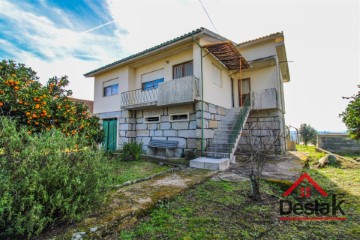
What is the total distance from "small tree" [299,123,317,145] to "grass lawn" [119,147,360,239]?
50.2 feet

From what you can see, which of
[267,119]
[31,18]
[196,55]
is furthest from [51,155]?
[267,119]

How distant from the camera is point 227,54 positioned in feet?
26.4

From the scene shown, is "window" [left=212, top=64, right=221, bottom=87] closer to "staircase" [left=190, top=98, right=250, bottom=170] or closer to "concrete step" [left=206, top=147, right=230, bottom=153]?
"staircase" [left=190, top=98, right=250, bottom=170]

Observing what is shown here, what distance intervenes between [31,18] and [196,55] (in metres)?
5.80

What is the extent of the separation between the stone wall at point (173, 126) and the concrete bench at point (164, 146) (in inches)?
8.0

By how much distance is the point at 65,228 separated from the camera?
7.22 ft

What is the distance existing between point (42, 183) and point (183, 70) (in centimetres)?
744

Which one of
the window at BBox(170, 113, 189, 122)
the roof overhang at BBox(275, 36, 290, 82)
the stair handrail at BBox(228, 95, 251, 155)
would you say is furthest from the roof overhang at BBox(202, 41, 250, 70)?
the window at BBox(170, 113, 189, 122)

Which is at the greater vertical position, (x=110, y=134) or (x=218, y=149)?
(x=110, y=134)

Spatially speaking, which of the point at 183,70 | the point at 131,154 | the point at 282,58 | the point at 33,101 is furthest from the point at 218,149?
the point at 282,58

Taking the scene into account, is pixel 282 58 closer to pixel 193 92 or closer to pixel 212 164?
pixel 193 92

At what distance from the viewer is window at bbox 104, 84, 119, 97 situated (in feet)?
36.6

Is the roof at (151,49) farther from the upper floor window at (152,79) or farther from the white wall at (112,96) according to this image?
the upper floor window at (152,79)

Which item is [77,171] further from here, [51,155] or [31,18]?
[31,18]
